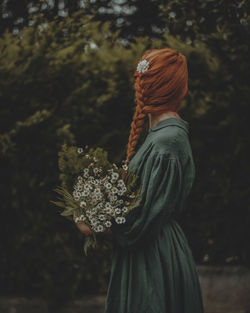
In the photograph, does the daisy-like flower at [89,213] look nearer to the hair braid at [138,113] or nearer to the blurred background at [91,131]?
the hair braid at [138,113]

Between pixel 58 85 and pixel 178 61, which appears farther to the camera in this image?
pixel 58 85

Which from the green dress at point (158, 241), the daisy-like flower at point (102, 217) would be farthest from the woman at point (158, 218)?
the daisy-like flower at point (102, 217)

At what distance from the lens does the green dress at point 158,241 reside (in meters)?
1.86

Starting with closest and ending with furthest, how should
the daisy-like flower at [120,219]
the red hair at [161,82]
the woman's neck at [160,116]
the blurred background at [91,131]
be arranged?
the daisy-like flower at [120,219]
the red hair at [161,82]
the woman's neck at [160,116]
the blurred background at [91,131]

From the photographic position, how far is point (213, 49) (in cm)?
396

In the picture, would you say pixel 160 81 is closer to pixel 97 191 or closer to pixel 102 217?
pixel 97 191

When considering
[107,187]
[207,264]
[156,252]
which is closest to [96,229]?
[107,187]

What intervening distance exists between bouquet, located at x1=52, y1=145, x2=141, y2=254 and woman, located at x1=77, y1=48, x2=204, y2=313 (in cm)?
6

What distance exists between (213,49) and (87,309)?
121 inches

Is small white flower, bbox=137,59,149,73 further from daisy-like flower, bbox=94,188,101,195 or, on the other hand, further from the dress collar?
daisy-like flower, bbox=94,188,101,195

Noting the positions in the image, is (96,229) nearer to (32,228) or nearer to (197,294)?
(197,294)

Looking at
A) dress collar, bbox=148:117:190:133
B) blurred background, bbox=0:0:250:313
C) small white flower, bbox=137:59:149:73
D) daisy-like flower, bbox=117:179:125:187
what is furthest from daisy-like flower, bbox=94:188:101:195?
blurred background, bbox=0:0:250:313

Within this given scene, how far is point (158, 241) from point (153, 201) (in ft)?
0.86

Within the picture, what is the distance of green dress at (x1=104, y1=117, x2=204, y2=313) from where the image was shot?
1859mm
